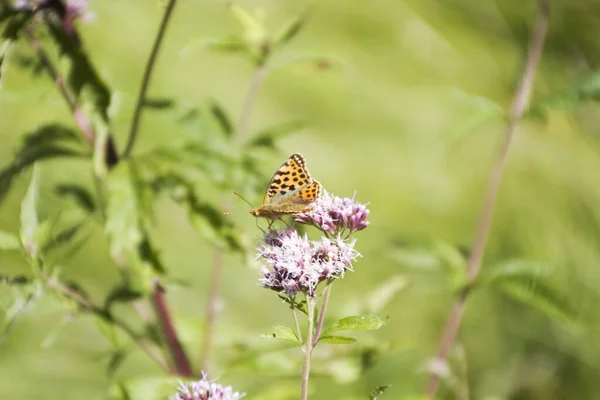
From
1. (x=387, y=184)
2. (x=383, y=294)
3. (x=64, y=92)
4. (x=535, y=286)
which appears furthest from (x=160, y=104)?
(x=387, y=184)

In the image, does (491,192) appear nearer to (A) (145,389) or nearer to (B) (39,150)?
(A) (145,389)

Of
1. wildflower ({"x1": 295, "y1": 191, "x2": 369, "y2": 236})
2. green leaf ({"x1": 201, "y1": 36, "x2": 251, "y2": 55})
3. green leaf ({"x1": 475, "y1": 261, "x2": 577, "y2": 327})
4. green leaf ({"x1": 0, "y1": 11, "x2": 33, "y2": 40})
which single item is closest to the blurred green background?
green leaf ({"x1": 475, "y1": 261, "x2": 577, "y2": 327})

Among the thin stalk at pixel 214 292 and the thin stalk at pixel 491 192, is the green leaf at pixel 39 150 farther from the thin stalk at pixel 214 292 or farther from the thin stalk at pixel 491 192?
the thin stalk at pixel 491 192

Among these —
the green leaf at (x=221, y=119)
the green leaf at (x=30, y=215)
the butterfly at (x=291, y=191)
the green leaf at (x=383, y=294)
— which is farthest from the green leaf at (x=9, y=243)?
the green leaf at (x=383, y=294)

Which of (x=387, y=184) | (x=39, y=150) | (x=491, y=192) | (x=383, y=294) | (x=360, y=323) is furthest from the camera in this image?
(x=387, y=184)

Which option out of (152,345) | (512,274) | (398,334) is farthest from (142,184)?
(398,334)
